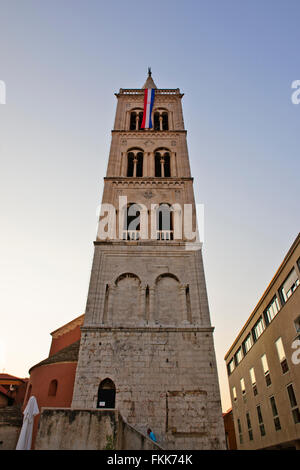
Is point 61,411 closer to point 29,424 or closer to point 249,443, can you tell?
point 29,424

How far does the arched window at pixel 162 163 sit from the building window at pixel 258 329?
1387 centimetres

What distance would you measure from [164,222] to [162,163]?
20.0 feet

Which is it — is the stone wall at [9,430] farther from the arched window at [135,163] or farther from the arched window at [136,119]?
the arched window at [136,119]

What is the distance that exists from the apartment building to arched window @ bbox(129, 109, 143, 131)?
1756cm

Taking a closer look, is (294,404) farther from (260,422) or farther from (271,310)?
(260,422)

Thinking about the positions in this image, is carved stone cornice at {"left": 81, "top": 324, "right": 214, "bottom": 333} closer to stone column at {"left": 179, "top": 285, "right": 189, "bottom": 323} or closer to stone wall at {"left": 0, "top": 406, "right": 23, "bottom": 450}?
stone column at {"left": 179, "top": 285, "right": 189, "bottom": 323}

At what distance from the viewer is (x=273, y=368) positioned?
76.0 feet

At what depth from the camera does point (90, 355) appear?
1510cm

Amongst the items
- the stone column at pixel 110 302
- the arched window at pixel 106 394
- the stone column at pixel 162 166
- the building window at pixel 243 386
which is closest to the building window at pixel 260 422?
the building window at pixel 243 386

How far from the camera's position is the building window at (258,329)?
2576 centimetres

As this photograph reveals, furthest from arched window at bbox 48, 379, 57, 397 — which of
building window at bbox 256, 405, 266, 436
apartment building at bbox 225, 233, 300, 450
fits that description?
building window at bbox 256, 405, 266, 436

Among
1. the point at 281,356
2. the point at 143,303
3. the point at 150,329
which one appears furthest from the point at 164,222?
the point at 281,356
